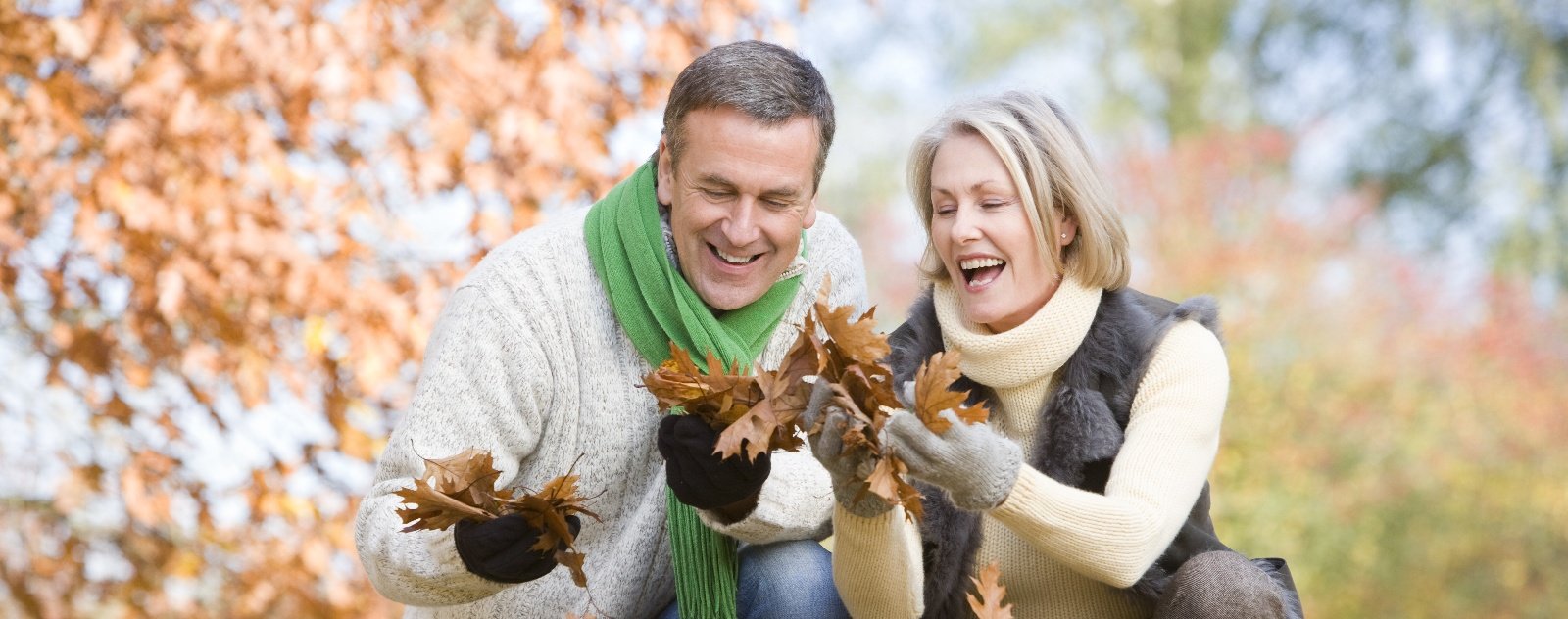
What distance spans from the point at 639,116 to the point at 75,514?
103 inches

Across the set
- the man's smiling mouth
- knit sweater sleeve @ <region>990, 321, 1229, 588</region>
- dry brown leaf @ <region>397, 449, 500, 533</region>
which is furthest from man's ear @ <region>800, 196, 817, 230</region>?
dry brown leaf @ <region>397, 449, 500, 533</region>

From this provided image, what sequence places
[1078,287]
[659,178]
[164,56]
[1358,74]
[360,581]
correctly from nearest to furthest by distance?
1. [1078,287]
2. [659,178]
3. [164,56]
4. [360,581]
5. [1358,74]

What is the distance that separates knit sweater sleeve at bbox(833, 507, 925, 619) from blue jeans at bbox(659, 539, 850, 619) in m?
0.16

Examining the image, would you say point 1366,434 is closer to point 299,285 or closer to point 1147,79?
point 1147,79

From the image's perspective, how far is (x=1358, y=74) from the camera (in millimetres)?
11562

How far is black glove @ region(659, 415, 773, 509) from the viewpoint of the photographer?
228 cm

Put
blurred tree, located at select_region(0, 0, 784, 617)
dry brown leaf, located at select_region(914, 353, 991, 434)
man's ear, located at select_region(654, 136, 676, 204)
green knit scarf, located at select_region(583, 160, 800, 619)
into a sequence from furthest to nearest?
blurred tree, located at select_region(0, 0, 784, 617), man's ear, located at select_region(654, 136, 676, 204), green knit scarf, located at select_region(583, 160, 800, 619), dry brown leaf, located at select_region(914, 353, 991, 434)

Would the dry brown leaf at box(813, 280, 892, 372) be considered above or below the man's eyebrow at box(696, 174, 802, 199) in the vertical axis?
below

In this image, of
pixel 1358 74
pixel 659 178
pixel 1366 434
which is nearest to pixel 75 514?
pixel 659 178

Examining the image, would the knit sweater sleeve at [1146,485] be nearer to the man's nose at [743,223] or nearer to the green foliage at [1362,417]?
the man's nose at [743,223]

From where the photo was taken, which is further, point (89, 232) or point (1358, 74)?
point (1358, 74)

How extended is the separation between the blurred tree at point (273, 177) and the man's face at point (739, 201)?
6.03 feet

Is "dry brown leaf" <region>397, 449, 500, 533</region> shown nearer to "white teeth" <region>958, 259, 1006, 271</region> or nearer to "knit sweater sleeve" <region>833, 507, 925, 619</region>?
"knit sweater sleeve" <region>833, 507, 925, 619</region>

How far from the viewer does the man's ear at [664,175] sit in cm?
290
